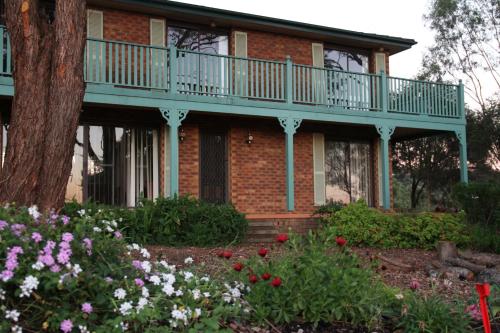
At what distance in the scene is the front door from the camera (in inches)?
511

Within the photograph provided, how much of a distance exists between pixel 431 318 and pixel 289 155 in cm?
848

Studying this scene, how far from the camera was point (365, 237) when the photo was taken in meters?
10.3

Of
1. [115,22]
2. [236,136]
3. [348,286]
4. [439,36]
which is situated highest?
→ [439,36]

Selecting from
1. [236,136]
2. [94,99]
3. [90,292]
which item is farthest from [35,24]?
[236,136]

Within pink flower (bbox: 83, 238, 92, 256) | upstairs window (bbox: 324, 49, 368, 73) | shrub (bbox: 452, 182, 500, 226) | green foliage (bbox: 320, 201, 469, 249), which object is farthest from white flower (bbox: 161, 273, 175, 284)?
upstairs window (bbox: 324, 49, 368, 73)

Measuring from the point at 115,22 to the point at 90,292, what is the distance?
33.4ft

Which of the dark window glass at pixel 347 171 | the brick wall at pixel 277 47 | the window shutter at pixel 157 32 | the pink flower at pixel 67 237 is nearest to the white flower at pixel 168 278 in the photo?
the pink flower at pixel 67 237

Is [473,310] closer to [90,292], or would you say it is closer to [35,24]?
[90,292]

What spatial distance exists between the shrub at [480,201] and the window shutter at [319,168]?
3.78 m

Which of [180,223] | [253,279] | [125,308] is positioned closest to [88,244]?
[125,308]

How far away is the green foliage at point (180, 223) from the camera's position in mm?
8914

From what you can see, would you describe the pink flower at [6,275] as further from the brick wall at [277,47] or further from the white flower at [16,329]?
the brick wall at [277,47]

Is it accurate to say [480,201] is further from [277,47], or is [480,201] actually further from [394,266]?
[277,47]

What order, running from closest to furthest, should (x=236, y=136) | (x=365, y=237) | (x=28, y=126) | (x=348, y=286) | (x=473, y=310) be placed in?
(x=348, y=286)
(x=473, y=310)
(x=28, y=126)
(x=365, y=237)
(x=236, y=136)
